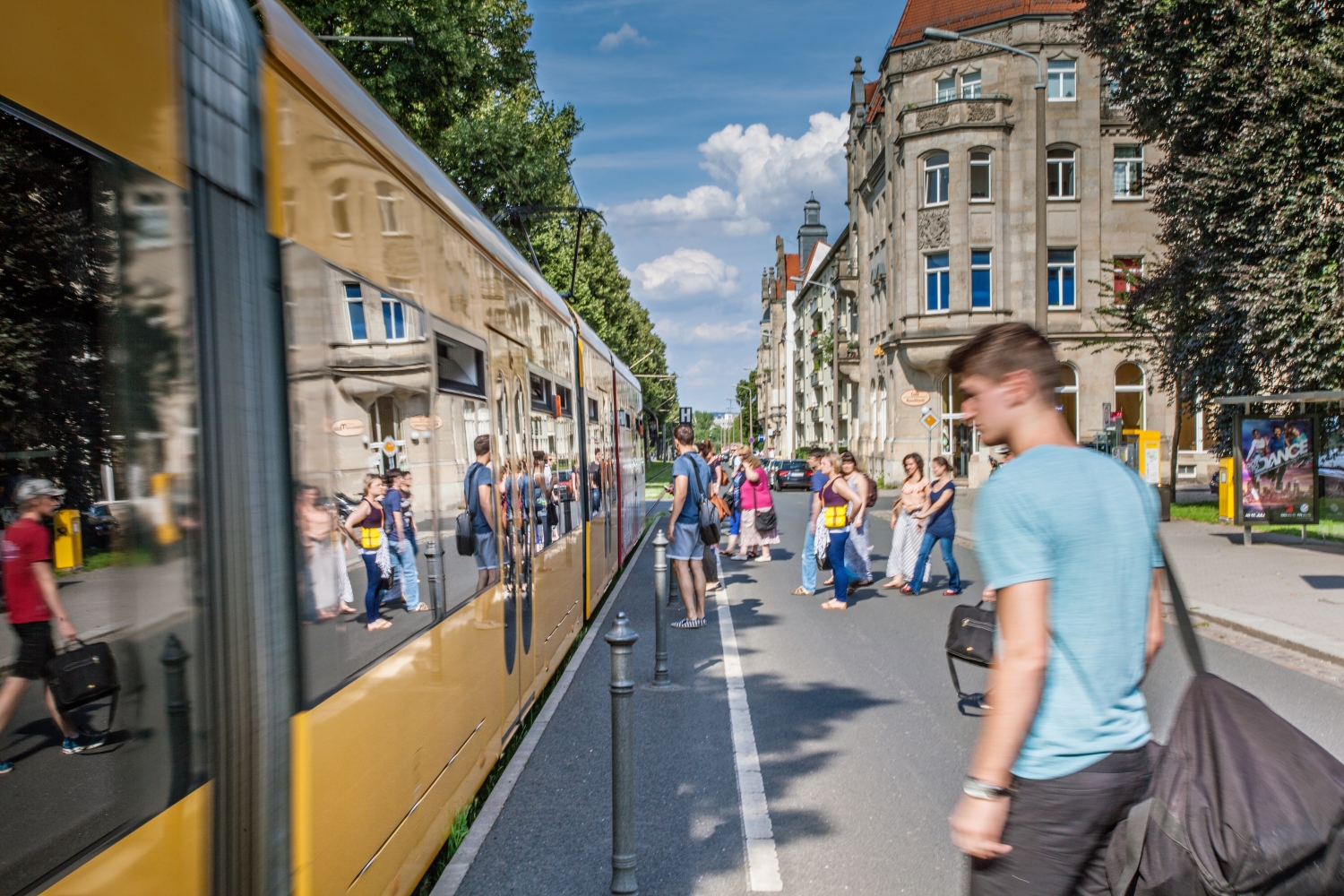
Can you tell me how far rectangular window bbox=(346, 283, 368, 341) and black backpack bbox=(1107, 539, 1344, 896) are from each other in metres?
2.34

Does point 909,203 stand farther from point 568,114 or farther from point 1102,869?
point 1102,869

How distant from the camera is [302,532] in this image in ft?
8.75

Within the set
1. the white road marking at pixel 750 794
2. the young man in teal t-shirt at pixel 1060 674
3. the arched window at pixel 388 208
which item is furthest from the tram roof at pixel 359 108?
the white road marking at pixel 750 794

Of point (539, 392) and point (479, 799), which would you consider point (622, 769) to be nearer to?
point (479, 799)

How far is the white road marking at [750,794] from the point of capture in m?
4.38

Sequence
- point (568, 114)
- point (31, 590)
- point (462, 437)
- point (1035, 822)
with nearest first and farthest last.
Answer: point (31, 590)
point (1035, 822)
point (462, 437)
point (568, 114)

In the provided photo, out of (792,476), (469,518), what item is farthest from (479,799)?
(792,476)

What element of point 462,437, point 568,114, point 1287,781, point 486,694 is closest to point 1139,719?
point 1287,781

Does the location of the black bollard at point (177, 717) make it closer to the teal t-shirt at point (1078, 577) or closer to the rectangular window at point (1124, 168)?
the teal t-shirt at point (1078, 577)

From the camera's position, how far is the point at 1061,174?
3794cm

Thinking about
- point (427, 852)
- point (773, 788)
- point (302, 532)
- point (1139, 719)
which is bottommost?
A: point (773, 788)

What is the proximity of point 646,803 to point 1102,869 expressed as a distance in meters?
3.32

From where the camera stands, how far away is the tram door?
17.8ft

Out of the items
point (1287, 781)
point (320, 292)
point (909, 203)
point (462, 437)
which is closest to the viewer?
point (1287, 781)
